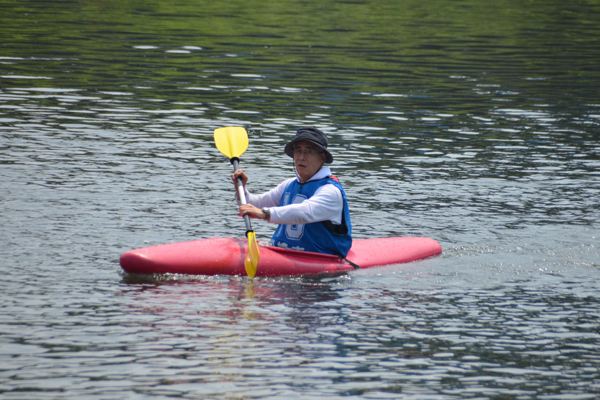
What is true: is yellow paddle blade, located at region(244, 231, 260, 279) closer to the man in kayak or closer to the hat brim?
Answer: the man in kayak

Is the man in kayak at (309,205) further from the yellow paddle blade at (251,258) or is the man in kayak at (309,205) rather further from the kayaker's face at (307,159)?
the yellow paddle blade at (251,258)

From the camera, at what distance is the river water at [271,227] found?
5.68 meters

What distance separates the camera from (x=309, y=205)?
764 centimetres

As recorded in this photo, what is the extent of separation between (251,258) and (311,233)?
705 millimetres

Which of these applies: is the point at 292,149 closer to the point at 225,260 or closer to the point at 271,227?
the point at 225,260

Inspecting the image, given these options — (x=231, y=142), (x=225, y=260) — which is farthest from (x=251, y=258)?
(x=231, y=142)

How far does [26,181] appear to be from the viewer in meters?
11.1

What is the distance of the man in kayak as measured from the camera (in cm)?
764

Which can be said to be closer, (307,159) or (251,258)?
(251,258)

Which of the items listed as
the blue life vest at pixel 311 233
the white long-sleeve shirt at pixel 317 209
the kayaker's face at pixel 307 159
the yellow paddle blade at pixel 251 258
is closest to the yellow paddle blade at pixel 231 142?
the blue life vest at pixel 311 233

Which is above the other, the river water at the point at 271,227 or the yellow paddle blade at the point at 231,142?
the yellow paddle blade at the point at 231,142

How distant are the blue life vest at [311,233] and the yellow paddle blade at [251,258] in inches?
20.5

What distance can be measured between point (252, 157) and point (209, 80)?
7.61 meters

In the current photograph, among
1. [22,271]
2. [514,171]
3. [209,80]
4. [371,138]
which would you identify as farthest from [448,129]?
[22,271]
